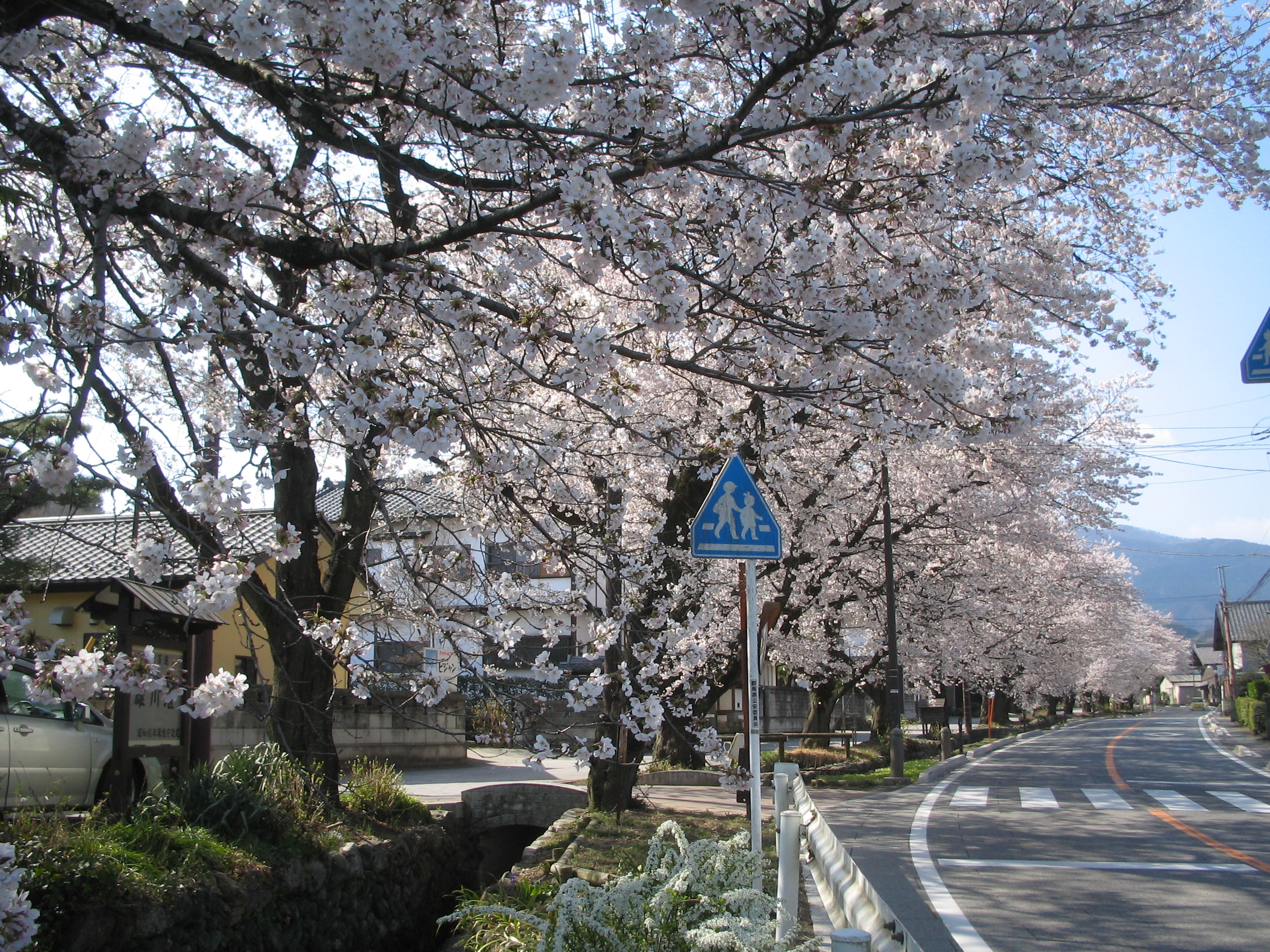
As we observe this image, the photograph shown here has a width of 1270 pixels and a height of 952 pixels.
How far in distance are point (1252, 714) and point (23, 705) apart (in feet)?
117

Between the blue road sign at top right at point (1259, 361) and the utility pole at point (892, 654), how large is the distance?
6.79 m

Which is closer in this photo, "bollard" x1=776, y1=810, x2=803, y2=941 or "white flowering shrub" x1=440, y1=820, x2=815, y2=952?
"white flowering shrub" x1=440, y1=820, x2=815, y2=952

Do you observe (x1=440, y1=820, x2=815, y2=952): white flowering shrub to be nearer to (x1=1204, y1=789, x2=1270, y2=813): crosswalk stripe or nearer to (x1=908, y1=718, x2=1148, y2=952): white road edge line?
(x1=908, y1=718, x2=1148, y2=952): white road edge line

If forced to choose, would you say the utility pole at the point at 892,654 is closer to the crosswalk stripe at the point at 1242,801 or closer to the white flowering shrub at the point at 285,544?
the crosswalk stripe at the point at 1242,801

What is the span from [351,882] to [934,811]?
829 centimetres

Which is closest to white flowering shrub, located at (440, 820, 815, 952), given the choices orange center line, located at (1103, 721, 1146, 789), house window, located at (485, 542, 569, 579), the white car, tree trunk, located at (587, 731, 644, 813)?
house window, located at (485, 542, 569, 579)

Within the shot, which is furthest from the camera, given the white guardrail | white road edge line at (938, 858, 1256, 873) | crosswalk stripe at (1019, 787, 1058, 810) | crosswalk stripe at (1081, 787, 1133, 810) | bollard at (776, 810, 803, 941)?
crosswalk stripe at (1019, 787, 1058, 810)

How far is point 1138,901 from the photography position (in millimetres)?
7418

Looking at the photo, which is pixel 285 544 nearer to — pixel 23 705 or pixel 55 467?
pixel 55 467

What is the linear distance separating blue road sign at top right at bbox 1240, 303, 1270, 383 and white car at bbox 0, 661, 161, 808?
12.7m

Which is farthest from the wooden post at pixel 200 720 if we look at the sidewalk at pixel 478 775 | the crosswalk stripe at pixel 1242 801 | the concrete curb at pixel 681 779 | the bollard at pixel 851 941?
the crosswalk stripe at pixel 1242 801

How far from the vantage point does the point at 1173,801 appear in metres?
14.0

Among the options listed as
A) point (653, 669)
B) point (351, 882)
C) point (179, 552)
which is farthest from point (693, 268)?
point (351, 882)

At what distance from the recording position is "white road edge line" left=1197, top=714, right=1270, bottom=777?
1912 cm
